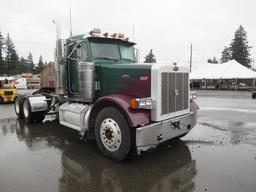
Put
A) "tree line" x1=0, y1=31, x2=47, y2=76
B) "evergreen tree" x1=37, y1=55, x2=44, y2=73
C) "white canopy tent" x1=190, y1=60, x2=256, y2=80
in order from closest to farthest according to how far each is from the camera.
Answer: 1. "white canopy tent" x1=190, y1=60, x2=256, y2=80
2. "tree line" x1=0, y1=31, x2=47, y2=76
3. "evergreen tree" x1=37, y1=55, x2=44, y2=73

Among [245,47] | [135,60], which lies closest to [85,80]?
[135,60]

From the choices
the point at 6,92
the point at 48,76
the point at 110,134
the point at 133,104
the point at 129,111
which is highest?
the point at 48,76

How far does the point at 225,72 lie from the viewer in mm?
29641

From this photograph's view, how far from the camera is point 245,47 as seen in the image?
53031 mm

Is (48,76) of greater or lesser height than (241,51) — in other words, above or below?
below

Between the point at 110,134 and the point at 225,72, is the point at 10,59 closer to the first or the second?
the point at 225,72

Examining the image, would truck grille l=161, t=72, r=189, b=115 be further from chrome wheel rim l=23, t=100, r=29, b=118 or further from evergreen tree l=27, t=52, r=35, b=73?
evergreen tree l=27, t=52, r=35, b=73

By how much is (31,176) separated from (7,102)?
51.0 ft

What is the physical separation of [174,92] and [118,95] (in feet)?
3.90

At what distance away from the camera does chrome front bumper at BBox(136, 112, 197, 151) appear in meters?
4.09

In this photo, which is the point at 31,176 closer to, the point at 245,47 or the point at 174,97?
the point at 174,97

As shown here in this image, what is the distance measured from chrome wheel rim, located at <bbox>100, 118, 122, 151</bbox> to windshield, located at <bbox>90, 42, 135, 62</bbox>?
181cm

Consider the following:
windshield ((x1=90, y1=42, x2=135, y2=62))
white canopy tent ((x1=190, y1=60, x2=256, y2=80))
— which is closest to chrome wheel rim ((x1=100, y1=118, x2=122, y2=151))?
windshield ((x1=90, y1=42, x2=135, y2=62))

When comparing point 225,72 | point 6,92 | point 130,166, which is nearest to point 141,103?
point 130,166
